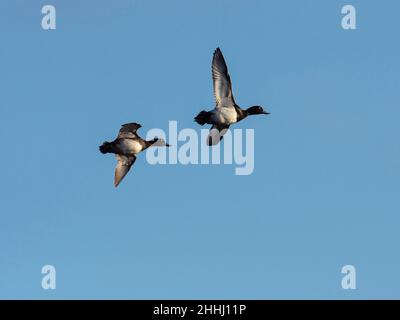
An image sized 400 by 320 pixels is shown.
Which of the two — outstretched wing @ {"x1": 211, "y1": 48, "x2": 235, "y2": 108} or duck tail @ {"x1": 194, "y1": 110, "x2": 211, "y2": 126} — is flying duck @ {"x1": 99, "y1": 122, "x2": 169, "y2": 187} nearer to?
duck tail @ {"x1": 194, "y1": 110, "x2": 211, "y2": 126}

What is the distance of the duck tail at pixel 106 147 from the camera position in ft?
412

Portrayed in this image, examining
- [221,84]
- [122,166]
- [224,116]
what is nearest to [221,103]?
[224,116]

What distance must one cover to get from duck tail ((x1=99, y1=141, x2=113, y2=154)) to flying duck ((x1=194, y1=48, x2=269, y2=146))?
4.96m

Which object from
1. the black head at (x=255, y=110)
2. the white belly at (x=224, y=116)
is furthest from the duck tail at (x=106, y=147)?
the black head at (x=255, y=110)

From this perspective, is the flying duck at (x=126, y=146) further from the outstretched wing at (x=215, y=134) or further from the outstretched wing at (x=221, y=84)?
the outstretched wing at (x=221, y=84)

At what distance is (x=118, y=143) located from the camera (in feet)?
414

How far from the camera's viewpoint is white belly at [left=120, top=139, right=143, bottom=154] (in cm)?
12656

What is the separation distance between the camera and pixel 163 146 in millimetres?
128000

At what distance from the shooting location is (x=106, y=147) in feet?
412

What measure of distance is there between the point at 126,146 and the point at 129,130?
0.82 metres
